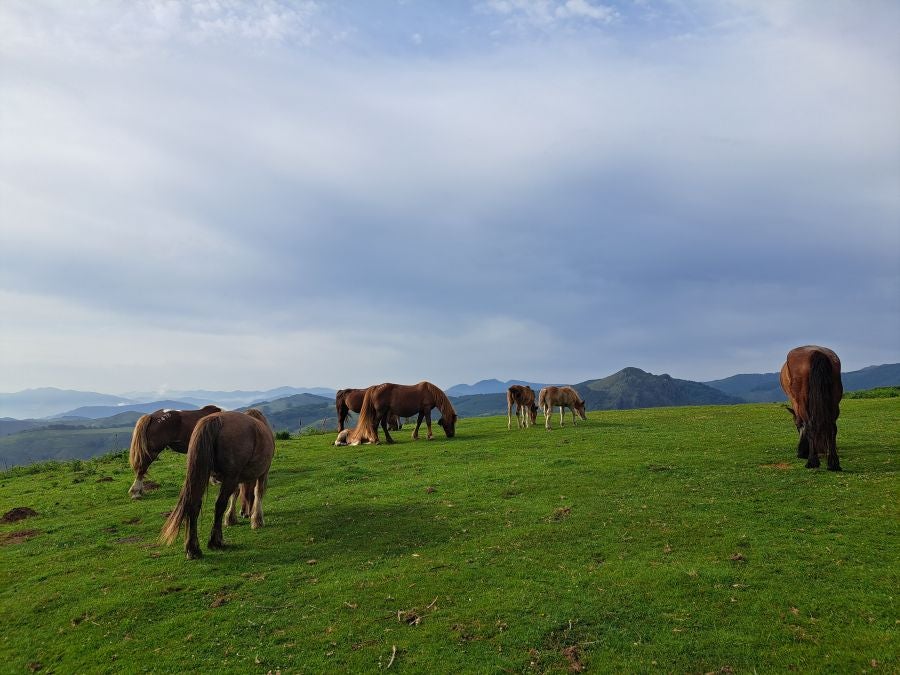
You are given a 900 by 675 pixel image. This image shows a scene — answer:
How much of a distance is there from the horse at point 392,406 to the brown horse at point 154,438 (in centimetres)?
921

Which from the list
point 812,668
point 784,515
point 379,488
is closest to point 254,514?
point 379,488

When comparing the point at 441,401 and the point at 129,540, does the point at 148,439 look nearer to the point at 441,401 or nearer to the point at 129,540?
the point at 129,540

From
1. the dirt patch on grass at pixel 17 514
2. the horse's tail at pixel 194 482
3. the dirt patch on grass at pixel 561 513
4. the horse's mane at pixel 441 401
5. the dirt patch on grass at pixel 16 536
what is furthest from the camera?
the horse's mane at pixel 441 401

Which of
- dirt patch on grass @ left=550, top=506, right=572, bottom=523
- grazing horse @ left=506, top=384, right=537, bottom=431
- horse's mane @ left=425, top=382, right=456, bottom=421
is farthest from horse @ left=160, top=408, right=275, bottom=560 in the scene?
grazing horse @ left=506, top=384, right=537, bottom=431

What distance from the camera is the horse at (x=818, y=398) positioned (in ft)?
41.0

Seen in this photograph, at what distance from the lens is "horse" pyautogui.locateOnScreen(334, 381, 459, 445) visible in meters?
23.4

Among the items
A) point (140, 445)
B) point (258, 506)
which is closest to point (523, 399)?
point (258, 506)

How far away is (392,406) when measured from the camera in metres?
23.4

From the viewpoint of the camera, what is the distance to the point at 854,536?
8.34 metres

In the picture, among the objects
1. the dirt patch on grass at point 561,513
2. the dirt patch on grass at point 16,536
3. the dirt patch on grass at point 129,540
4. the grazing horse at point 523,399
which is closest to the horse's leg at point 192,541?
the dirt patch on grass at point 129,540

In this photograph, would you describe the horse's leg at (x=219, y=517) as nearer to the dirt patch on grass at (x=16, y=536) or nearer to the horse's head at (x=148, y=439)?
the dirt patch on grass at (x=16, y=536)

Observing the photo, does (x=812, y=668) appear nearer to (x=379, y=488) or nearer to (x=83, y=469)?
(x=379, y=488)

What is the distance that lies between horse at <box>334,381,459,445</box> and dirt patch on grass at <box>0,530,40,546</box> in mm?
12712

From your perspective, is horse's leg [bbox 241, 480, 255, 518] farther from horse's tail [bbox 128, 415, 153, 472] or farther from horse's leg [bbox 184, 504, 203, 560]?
horse's tail [bbox 128, 415, 153, 472]
